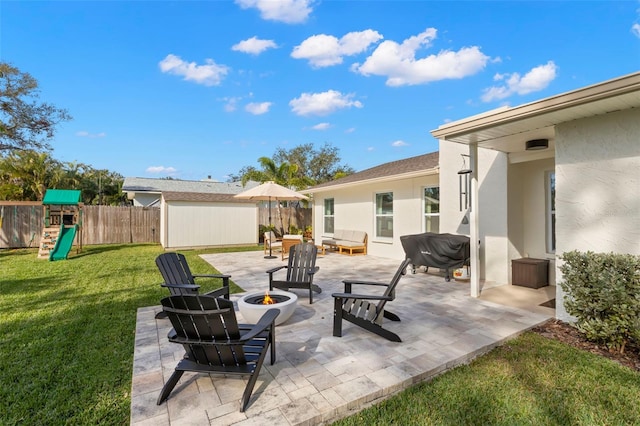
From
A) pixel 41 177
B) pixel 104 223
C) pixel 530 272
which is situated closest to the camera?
pixel 530 272

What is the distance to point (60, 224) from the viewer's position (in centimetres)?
1140

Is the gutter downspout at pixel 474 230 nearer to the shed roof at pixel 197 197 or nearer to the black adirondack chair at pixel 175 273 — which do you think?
the black adirondack chair at pixel 175 273

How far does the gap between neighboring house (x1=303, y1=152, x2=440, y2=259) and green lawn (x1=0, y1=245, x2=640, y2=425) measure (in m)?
5.60

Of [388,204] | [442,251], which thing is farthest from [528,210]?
[388,204]

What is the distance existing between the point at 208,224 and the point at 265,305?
449 inches

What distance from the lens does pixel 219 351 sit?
2.46 m

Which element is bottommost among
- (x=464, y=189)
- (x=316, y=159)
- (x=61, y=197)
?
(x=464, y=189)

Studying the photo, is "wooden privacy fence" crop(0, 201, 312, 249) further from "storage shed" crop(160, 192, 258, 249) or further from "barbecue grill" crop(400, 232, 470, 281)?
"barbecue grill" crop(400, 232, 470, 281)

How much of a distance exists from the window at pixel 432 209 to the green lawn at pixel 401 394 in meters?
5.20

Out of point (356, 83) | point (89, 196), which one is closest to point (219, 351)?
point (356, 83)

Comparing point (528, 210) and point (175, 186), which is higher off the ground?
point (175, 186)

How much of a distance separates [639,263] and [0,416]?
6239 millimetres

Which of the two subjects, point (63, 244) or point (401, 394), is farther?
point (63, 244)

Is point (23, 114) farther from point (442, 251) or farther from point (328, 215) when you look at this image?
point (442, 251)
